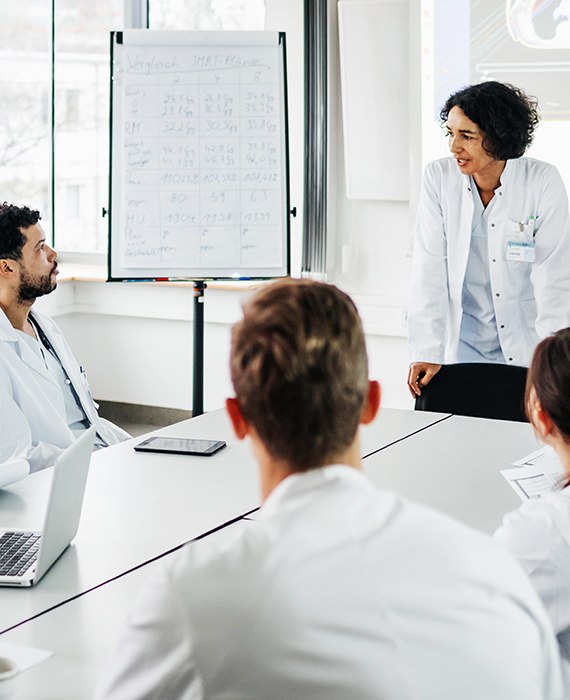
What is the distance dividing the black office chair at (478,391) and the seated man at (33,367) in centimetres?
103

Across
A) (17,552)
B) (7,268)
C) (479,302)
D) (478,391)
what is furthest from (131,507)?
(479,302)

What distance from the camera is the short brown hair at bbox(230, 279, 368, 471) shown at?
2.46 ft

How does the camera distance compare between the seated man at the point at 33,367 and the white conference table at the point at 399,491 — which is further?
the seated man at the point at 33,367

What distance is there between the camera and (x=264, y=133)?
3.39 meters

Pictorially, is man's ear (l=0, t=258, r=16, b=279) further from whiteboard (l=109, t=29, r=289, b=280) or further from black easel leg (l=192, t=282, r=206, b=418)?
black easel leg (l=192, t=282, r=206, b=418)

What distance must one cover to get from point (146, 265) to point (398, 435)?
157 cm

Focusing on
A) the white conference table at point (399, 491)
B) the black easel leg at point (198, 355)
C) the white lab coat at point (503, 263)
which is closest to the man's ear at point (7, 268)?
the white conference table at point (399, 491)

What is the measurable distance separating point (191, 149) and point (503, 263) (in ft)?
4.58

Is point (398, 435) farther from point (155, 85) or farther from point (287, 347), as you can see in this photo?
point (155, 85)

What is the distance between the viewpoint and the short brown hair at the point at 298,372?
0.75 meters

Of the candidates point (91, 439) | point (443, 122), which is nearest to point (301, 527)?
point (91, 439)

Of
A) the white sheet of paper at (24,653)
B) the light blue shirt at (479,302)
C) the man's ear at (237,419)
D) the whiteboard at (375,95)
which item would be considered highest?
the whiteboard at (375,95)

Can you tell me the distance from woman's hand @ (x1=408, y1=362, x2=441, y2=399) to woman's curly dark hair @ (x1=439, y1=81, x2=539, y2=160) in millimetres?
720

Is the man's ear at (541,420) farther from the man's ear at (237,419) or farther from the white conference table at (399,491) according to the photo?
the man's ear at (237,419)
